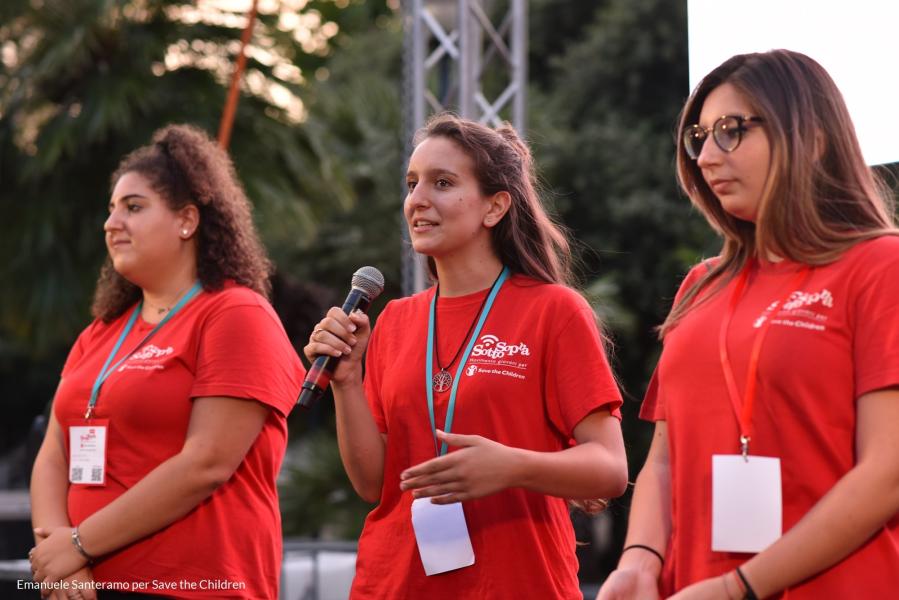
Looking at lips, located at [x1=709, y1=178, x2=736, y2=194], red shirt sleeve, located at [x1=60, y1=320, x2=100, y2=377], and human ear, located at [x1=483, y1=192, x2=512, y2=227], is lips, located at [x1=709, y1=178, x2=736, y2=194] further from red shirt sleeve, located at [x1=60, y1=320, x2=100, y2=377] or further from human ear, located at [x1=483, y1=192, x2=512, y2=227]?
red shirt sleeve, located at [x1=60, y1=320, x2=100, y2=377]

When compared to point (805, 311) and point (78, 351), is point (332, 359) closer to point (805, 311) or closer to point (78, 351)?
point (805, 311)

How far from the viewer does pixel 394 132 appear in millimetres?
11391

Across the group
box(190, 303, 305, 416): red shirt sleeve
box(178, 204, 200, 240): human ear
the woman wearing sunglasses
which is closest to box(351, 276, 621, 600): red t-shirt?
the woman wearing sunglasses

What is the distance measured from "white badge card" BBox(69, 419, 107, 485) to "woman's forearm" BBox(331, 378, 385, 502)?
2.30 feet

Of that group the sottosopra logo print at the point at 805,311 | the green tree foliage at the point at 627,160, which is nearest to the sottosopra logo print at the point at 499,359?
the sottosopra logo print at the point at 805,311

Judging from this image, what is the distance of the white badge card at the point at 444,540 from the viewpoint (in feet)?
7.32

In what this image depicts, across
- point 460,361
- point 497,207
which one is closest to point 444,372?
point 460,361

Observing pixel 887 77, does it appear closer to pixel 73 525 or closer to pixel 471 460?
pixel 471 460

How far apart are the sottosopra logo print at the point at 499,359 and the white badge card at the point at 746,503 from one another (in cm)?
63

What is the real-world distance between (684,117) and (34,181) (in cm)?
606

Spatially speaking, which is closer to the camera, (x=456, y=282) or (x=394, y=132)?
(x=456, y=282)

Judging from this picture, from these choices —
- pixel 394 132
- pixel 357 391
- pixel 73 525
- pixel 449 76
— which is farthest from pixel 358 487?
pixel 394 132

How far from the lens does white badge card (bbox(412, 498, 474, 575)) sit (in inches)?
87.9

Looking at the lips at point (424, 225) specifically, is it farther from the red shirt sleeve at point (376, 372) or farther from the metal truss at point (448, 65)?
the metal truss at point (448, 65)
